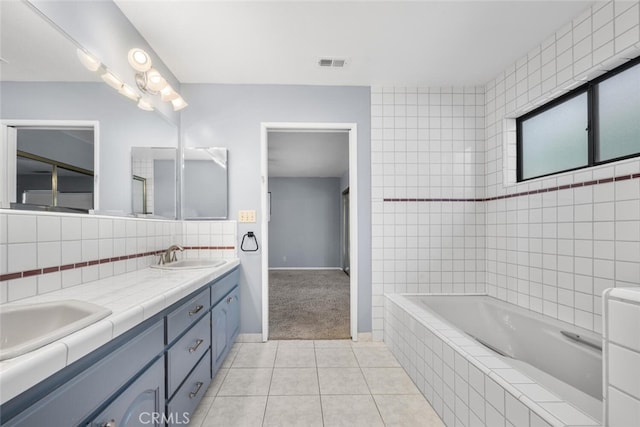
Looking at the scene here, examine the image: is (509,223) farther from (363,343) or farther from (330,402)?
(330,402)

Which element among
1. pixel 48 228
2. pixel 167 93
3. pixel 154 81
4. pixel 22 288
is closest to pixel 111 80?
pixel 154 81

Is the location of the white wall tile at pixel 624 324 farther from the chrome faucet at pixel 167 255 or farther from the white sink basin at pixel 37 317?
the chrome faucet at pixel 167 255

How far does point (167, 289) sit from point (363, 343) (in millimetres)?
1949

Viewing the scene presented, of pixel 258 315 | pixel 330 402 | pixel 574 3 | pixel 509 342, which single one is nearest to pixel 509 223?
pixel 509 342

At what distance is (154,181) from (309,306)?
2.51 m

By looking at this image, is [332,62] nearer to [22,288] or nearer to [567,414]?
[22,288]

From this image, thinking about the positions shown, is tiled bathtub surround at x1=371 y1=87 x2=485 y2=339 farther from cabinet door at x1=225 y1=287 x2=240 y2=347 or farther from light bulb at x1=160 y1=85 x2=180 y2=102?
light bulb at x1=160 y1=85 x2=180 y2=102

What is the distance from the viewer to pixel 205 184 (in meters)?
2.68

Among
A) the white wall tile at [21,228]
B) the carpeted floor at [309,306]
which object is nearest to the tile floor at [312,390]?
the carpeted floor at [309,306]

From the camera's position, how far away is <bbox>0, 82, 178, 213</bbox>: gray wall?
116 centimetres

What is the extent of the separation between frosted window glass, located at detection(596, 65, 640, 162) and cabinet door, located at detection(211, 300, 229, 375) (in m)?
2.66

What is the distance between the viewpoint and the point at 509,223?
2.49 meters

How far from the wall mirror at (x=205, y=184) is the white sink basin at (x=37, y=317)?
5.49 feet

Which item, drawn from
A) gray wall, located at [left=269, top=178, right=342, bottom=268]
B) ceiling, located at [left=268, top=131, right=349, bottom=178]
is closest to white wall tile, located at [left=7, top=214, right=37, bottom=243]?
ceiling, located at [left=268, top=131, right=349, bottom=178]
